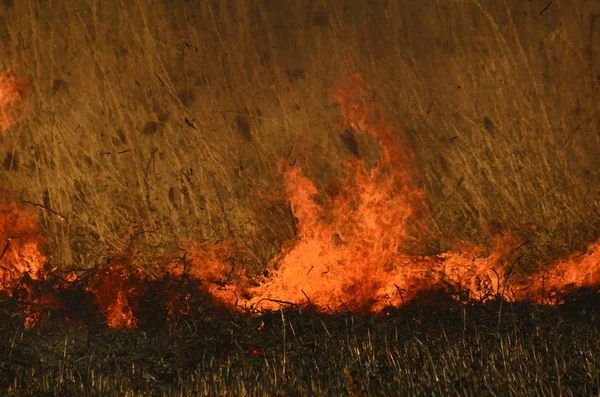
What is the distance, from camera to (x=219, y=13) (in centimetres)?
633

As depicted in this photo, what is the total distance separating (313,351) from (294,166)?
1204 mm

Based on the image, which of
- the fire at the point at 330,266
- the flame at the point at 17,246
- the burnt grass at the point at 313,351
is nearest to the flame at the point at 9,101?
the fire at the point at 330,266

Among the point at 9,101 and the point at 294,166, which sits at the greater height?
the point at 9,101

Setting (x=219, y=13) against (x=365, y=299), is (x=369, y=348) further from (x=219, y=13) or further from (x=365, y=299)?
(x=219, y=13)

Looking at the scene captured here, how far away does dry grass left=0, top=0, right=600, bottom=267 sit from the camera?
6277mm

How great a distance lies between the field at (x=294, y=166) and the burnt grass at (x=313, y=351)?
26mm

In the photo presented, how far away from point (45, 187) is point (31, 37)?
96 cm

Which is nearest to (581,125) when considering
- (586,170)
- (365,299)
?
(586,170)

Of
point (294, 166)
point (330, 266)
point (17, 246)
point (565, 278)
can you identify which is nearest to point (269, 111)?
point (294, 166)

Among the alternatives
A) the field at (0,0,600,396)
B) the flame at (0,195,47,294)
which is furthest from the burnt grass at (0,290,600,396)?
the flame at (0,195,47,294)

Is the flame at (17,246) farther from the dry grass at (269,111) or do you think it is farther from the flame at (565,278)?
the flame at (565,278)

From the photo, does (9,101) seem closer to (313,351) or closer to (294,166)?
(294,166)

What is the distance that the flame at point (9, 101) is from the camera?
6285mm

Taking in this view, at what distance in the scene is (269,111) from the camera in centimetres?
630
